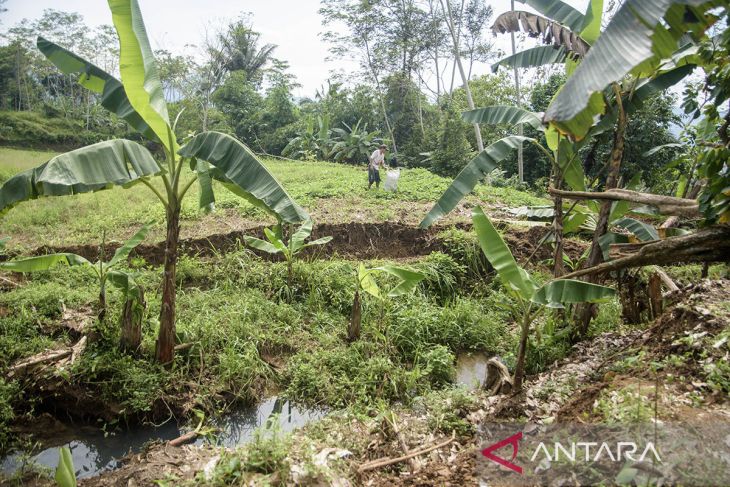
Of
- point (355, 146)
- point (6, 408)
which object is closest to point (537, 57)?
point (6, 408)

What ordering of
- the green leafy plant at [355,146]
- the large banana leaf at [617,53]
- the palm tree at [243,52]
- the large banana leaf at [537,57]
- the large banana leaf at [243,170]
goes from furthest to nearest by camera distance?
the palm tree at [243,52], the green leafy plant at [355,146], the large banana leaf at [537,57], the large banana leaf at [243,170], the large banana leaf at [617,53]

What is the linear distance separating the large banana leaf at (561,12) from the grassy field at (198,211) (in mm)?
4318

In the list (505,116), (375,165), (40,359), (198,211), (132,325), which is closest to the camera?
(40,359)

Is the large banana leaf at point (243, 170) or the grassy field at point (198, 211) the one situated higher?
the large banana leaf at point (243, 170)

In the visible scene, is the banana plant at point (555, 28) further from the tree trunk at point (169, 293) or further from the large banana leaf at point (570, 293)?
the tree trunk at point (169, 293)

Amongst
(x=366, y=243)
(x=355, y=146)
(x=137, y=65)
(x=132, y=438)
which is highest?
(x=355, y=146)

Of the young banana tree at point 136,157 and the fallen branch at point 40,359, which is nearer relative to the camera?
the young banana tree at point 136,157

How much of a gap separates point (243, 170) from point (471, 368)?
365cm

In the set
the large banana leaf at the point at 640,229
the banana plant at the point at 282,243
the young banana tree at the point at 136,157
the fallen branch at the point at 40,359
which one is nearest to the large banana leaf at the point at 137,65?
the young banana tree at the point at 136,157

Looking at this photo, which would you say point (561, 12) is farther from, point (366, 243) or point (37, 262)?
point (37, 262)

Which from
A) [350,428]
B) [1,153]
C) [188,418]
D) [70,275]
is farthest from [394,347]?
[1,153]

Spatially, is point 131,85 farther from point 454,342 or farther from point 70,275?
point 454,342

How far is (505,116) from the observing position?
225 inches

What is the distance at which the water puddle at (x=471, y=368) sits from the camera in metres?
5.29
